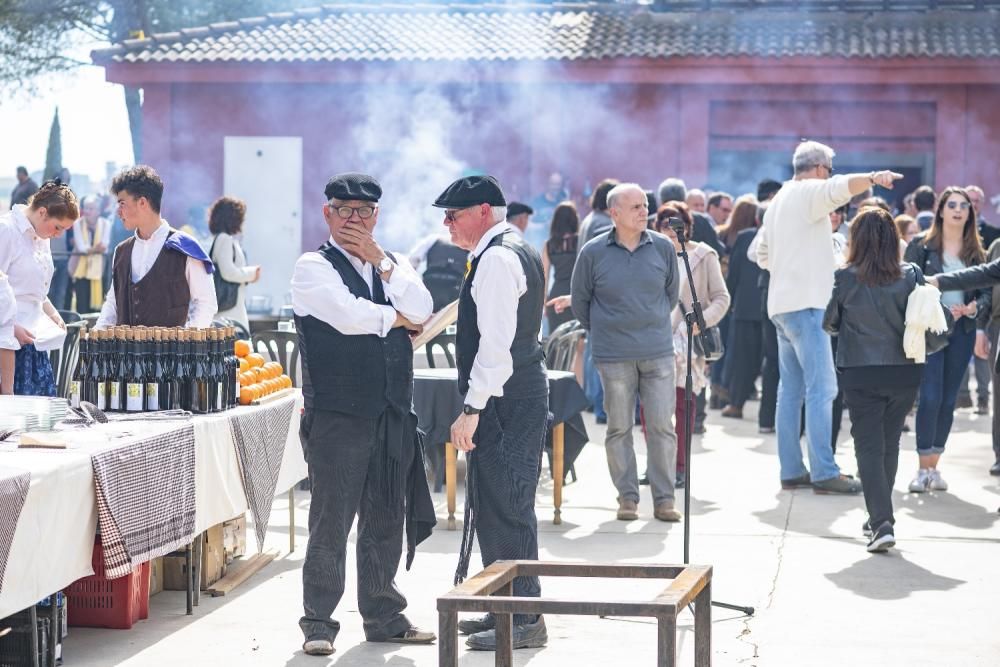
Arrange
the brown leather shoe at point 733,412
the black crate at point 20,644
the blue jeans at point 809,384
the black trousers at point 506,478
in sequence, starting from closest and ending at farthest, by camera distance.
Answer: the black crate at point 20,644 < the black trousers at point 506,478 < the blue jeans at point 809,384 < the brown leather shoe at point 733,412

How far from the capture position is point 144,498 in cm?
549

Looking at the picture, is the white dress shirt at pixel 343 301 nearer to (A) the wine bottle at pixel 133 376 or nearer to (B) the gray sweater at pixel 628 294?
(A) the wine bottle at pixel 133 376

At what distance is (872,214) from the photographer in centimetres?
757

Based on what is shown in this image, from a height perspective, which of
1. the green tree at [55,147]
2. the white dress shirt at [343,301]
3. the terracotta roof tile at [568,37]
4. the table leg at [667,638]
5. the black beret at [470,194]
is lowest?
the table leg at [667,638]

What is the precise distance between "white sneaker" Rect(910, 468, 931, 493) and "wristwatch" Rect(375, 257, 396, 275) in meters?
4.86

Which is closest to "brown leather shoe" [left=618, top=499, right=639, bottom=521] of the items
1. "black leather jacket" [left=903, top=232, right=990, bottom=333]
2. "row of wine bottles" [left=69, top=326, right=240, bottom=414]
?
"black leather jacket" [left=903, top=232, right=990, bottom=333]

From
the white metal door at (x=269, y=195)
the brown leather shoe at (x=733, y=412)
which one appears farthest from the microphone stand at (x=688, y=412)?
the white metal door at (x=269, y=195)

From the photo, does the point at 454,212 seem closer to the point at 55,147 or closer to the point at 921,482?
the point at 921,482

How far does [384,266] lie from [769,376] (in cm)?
686

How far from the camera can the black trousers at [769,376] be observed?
38.8 ft

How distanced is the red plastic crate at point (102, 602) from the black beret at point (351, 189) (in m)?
1.75

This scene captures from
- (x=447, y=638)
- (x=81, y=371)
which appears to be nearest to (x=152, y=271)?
(x=81, y=371)

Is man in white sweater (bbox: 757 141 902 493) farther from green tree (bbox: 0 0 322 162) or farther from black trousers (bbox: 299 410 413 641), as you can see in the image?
green tree (bbox: 0 0 322 162)

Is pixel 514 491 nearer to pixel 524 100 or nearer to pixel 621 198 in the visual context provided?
pixel 621 198
